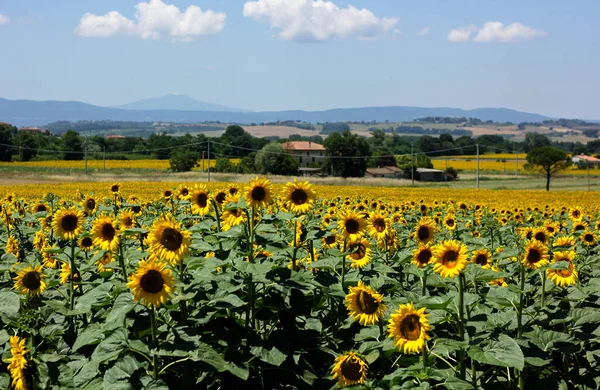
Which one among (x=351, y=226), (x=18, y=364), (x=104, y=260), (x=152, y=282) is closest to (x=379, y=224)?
(x=351, y=226)

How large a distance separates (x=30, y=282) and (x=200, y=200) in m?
1.28

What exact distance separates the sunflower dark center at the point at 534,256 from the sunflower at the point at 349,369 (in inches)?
63.2

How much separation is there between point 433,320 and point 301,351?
40.2 inches

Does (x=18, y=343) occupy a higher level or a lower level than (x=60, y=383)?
higher

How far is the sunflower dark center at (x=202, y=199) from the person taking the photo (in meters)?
4.83

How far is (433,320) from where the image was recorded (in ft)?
12.3

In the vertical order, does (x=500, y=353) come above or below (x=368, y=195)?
above

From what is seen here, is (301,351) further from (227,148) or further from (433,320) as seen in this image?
(227,148)

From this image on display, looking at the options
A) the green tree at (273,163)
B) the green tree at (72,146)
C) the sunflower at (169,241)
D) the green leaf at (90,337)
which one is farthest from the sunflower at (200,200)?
the green tree at (72,146)

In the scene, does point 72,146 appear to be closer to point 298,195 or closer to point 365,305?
point 298,195

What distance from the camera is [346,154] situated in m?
92.0

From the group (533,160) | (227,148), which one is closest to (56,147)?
(227,148)

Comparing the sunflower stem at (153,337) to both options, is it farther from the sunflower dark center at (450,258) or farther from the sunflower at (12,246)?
the sunflower at (12,246)

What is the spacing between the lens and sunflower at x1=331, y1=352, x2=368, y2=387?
3.68 meters
